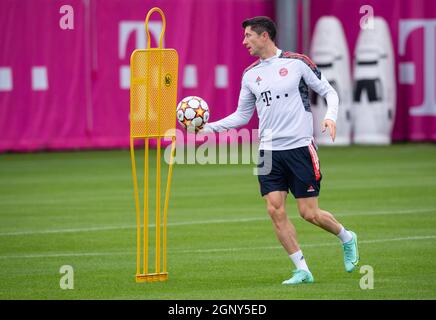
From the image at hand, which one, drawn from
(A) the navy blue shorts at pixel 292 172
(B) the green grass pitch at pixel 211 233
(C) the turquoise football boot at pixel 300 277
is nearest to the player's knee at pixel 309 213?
(A) the navy blue shorts at pixel 292 172

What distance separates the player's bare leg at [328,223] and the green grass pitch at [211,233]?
0.18m

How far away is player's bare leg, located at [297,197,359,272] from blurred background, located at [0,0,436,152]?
18.0 meters

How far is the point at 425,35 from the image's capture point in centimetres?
3108

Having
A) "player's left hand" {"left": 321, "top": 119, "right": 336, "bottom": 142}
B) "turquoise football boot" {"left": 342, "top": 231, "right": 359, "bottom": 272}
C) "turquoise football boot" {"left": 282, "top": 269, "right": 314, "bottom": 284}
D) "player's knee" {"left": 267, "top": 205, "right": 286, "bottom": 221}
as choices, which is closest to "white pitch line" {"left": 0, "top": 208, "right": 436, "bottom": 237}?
"turquoise football boot" {"left": 342, "top": 231, "right": 359, "bottom": 272}

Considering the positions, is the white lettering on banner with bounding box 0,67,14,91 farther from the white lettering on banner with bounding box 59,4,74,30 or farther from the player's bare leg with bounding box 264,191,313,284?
the player's bare leg with bounding box 264,191,313,284

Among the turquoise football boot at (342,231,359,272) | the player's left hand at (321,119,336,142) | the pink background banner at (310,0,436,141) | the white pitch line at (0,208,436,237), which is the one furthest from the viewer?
the pink background banner at (310,0,436,141)

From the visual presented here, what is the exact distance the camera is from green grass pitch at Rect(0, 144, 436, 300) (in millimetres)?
11062

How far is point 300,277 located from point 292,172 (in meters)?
1.02

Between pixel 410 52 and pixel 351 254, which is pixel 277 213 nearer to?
pixel 351 254

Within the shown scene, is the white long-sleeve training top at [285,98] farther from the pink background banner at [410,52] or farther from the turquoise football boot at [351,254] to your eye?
the pink background banner at [410,52]

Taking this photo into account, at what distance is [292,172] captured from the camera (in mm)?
11352

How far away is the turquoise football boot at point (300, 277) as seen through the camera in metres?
11.2

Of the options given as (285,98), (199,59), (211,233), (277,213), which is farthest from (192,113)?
(199,59)
